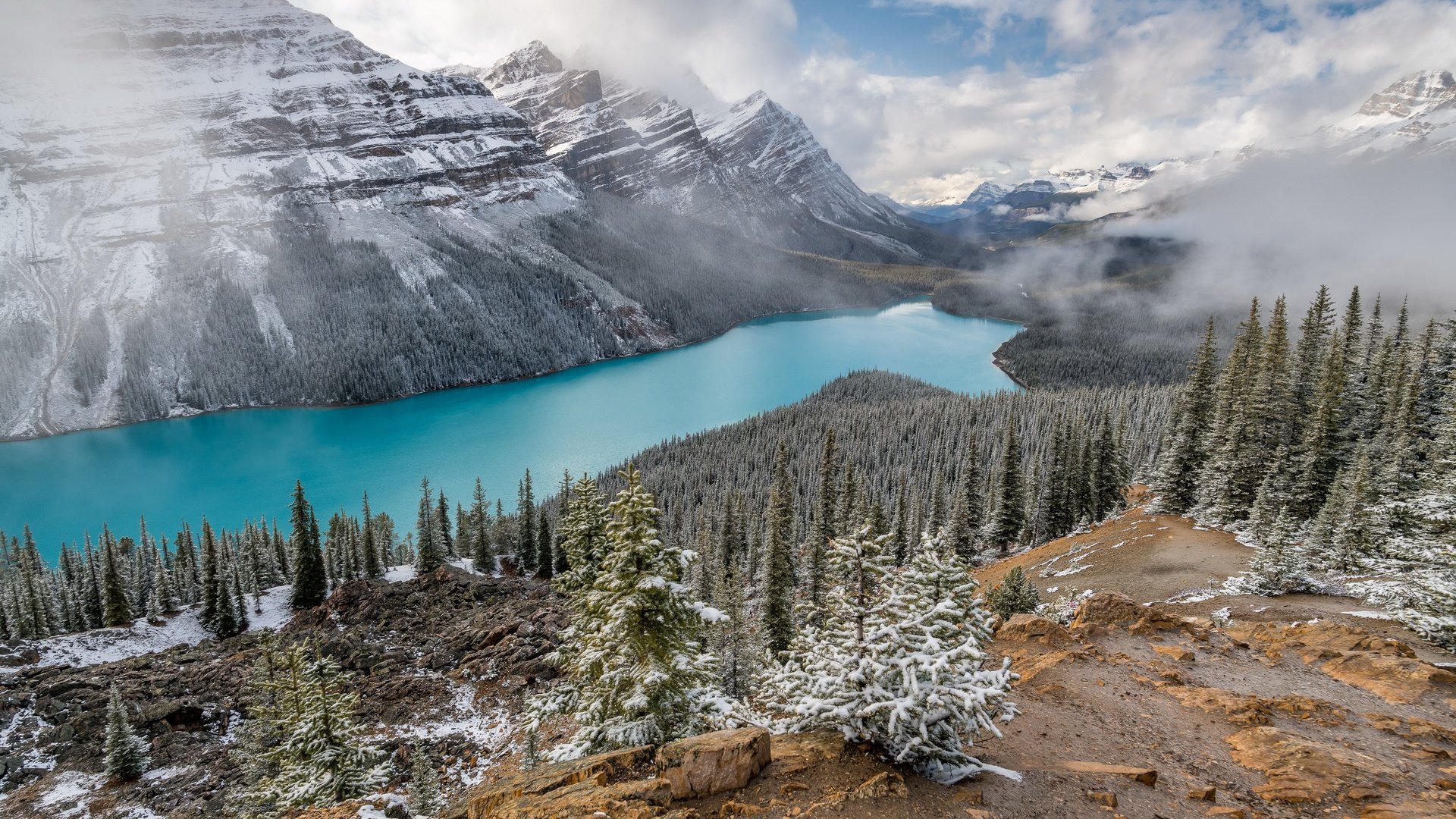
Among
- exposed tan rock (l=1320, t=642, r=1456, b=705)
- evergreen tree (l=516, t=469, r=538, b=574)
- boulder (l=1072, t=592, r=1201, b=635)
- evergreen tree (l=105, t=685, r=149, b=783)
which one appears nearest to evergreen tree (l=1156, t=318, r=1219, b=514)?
boulder (l=1072, t=592, r=1201, b=635)

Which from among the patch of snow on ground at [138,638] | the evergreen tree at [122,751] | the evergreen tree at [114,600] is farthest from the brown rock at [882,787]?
the evergreen tree at [114,600]

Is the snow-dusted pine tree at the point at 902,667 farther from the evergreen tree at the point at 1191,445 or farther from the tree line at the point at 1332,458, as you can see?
the evergreen tree at the point at 1191,445

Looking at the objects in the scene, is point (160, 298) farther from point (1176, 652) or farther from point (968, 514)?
point (1176, 652)

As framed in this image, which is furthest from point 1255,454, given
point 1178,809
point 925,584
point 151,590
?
point 151,590

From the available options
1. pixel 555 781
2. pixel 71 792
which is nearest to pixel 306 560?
pixel 71 792

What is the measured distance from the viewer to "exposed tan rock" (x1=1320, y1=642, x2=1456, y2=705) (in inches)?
492

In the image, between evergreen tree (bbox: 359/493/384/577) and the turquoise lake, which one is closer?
evergreen tree (bbox: 359/493/384/577)

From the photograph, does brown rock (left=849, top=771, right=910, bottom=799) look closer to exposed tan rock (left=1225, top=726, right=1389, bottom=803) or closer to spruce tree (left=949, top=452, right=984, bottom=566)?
exposed tan rock (left=1225, top=726, right=1389, bottom=803)

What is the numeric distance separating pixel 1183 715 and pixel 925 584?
25.0ft

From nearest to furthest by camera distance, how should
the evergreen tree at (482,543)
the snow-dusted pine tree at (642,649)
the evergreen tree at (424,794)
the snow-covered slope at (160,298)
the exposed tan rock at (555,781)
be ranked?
the exposed tan rock at (555,781) < the snow-dusted pine tree at (642,649) < the evergreen tree at (424,794) < the evergreen tree at (482,543) < the snow-covered slope at (160,298)

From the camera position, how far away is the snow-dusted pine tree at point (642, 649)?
473 inches

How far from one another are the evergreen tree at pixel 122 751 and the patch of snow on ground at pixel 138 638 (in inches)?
754

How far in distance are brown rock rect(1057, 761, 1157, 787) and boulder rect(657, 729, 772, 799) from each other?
5215 millimetres

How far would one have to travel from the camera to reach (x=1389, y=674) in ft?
43.2
